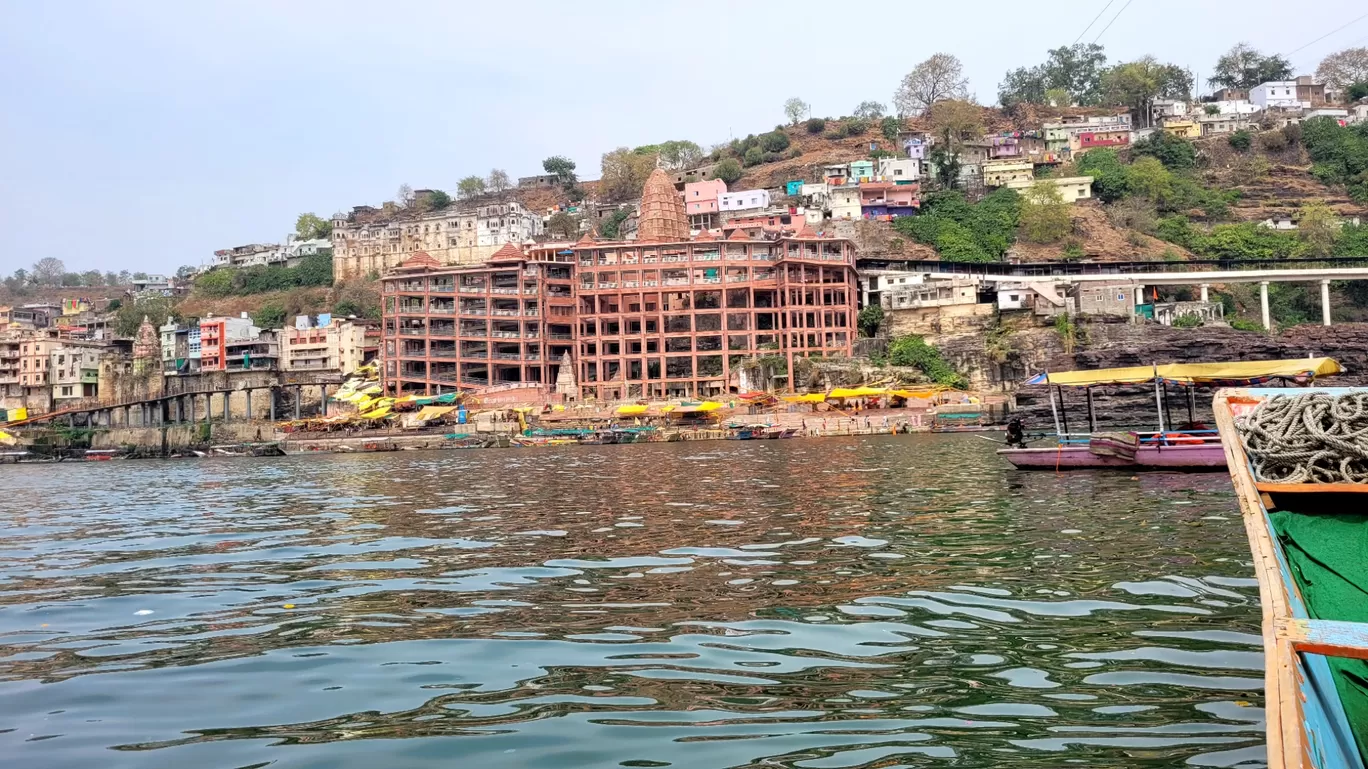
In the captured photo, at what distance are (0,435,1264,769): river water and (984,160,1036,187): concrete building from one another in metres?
87.2

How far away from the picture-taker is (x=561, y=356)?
249ft

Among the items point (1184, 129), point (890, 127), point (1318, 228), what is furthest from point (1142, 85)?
Result: point (1318, 228)

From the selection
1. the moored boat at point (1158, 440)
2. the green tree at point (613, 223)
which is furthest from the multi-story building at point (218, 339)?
the moored boat at point (1158, 440)

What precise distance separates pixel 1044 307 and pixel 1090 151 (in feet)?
140

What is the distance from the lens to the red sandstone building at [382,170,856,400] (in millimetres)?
71625

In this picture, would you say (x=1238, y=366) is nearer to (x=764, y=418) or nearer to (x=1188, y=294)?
(x=764, y=418)

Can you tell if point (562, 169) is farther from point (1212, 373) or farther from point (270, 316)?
point (1212, 373)

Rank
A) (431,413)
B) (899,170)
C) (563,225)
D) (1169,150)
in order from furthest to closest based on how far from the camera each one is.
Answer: (563,225) < (1169,150) < (899,170) < (431,413)

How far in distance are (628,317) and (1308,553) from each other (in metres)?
67.4

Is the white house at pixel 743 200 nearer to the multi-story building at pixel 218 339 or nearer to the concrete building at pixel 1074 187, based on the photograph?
the concrete building at pixel 1074 187

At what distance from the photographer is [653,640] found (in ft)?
27.3

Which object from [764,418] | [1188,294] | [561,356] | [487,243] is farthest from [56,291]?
[1188,294]

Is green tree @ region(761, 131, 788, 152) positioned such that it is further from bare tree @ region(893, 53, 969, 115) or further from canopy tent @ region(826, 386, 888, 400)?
canopy tent @ region(826, 386, 888, 400)

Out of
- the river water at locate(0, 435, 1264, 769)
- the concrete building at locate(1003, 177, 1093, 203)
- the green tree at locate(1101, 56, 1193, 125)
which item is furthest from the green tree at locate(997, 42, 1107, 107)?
the river water at locate(0, 435, 1264, 769)
